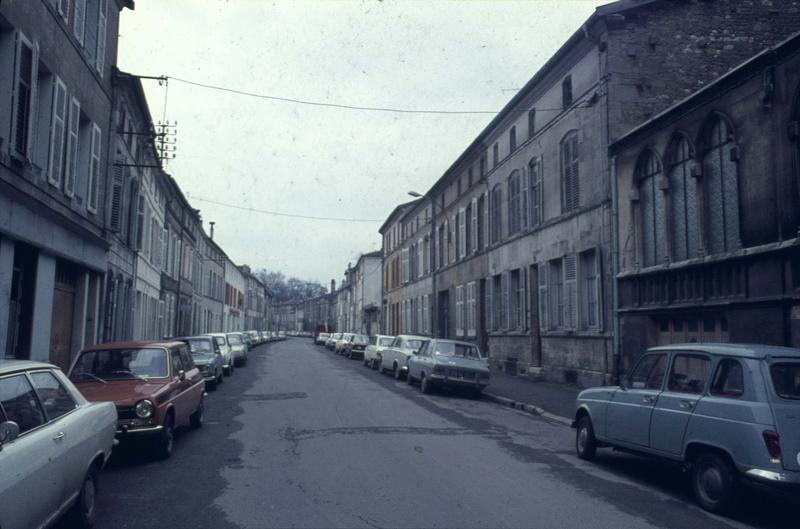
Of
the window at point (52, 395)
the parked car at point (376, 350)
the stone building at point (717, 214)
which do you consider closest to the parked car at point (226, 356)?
the parked car at point (376, 350)

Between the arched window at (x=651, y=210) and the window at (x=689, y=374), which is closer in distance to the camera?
the window at (x=689, y=374)

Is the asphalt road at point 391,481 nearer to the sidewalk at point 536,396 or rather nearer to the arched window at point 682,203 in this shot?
the sidewalk at point 536,396

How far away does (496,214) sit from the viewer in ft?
97.3

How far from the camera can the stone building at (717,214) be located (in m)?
12.0

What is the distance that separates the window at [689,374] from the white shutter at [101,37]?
1581 cm

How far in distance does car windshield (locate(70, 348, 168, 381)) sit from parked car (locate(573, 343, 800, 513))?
21.9 ft

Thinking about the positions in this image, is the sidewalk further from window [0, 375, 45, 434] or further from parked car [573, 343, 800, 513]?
window [0, 375, 45, 434]

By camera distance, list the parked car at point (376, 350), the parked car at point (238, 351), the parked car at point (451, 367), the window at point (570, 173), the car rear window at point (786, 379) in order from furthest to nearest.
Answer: the parked car at point (376, 350), the parked car at point (238, 351), the window at point (570, 173), the parked car at point (451, 367), the car rear window at point (786, 379)

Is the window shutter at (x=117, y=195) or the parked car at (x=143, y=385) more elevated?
the window shutter at (x=117, y=195)

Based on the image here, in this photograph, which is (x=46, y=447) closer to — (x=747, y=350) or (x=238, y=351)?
(x=747, y=350)

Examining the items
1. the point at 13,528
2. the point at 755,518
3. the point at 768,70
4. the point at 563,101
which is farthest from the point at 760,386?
the point at 563,101

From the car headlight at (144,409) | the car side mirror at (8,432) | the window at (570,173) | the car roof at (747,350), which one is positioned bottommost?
the car headlight at (144,409)

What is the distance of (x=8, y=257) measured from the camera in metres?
12.2

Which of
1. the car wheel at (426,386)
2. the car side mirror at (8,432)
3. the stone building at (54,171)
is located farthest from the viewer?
the car wheel at (426,386)
